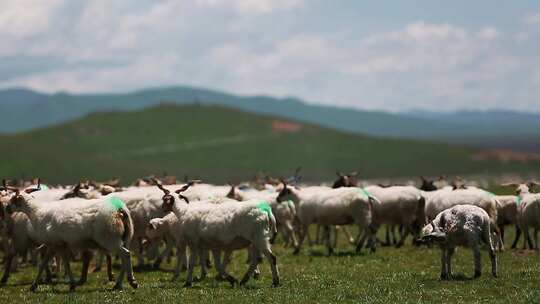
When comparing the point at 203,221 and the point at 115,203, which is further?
the point at 203,221

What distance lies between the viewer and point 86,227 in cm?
1844

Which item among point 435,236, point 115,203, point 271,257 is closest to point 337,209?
point 435,236

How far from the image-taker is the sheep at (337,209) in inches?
1057

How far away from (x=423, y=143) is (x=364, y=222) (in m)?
136

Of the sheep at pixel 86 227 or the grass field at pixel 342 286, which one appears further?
the sheep at pixel 86 227

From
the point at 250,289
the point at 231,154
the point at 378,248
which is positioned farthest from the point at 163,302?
the point at 231,154

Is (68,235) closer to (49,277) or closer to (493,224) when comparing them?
(49,277)

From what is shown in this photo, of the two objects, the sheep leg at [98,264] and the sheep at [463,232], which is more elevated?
the sheep at [463,232]

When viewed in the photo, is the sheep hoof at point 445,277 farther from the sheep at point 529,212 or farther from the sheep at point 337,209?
the sheep at point 337,209

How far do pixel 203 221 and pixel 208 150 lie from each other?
131m

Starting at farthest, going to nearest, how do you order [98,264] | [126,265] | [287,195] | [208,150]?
[208,150] < [287,195] < [98,264] < [126,265]

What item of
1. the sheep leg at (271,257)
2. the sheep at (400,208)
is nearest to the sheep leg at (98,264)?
the sheep leg at (271,257)

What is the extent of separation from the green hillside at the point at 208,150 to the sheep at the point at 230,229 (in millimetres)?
87264

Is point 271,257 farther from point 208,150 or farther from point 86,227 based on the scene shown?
point 208,150
